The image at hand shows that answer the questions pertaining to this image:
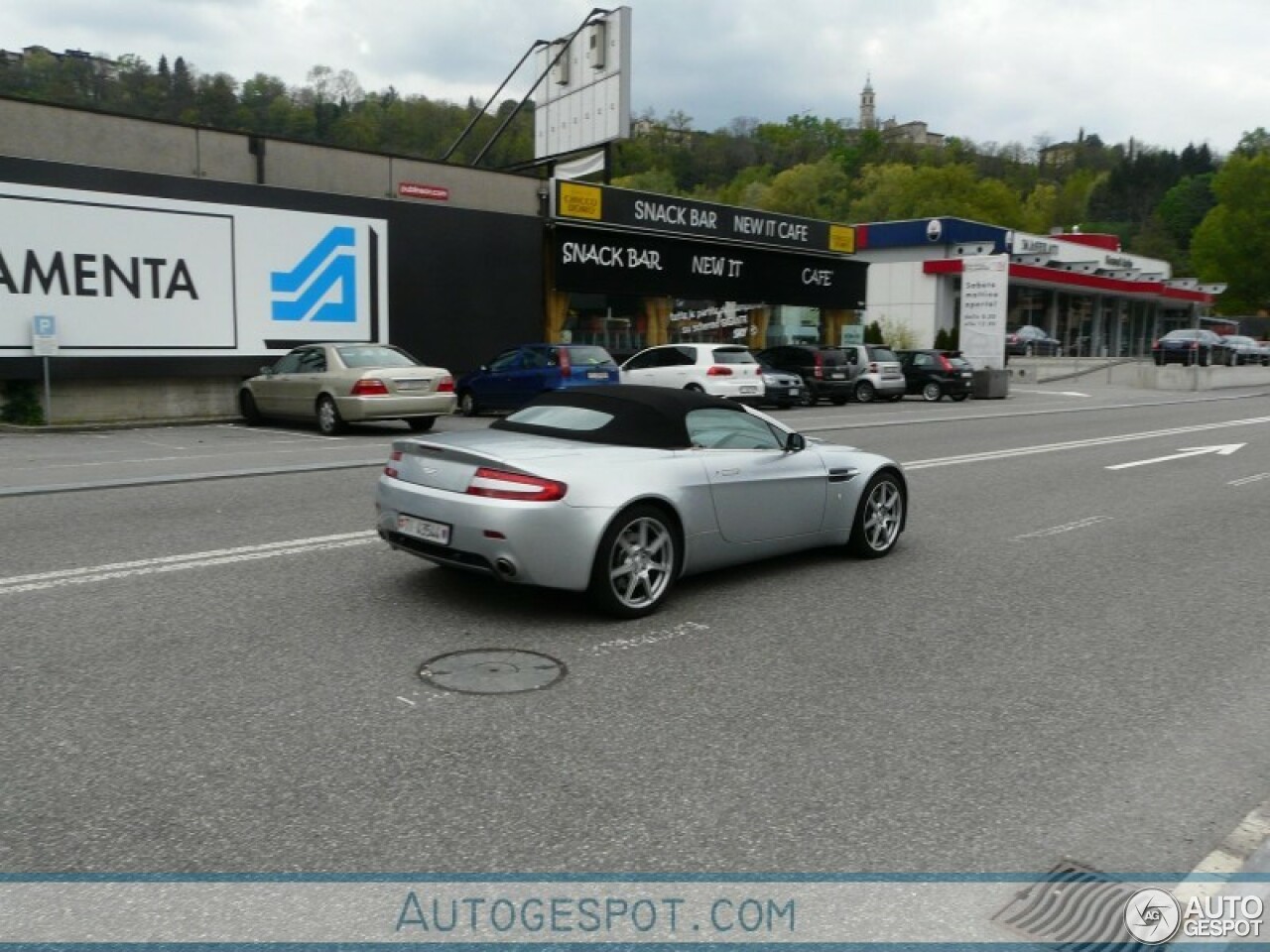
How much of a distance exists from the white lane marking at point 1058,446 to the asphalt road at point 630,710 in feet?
16.4

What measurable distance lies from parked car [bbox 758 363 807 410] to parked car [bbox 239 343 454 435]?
427 inches

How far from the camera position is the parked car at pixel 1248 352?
2295 inches

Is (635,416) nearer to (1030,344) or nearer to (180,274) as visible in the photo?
(180,274)

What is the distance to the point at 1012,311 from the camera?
5894 cm

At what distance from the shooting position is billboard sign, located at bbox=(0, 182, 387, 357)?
18500 millimetres

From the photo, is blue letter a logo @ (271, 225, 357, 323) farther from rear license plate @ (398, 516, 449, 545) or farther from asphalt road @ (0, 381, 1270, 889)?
rear license plate @ (398, 516, 449, 545)

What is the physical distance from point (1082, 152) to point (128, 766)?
602 feet

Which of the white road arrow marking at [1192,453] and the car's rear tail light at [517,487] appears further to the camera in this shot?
the white road arrow marking at [1192,453]

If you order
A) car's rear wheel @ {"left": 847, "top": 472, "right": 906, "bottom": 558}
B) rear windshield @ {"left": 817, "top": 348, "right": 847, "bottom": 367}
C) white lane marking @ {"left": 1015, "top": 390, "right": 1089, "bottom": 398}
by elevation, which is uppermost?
rear windshield @ {"left": 817, "top": 348, "right": 847, "bottom": 367}

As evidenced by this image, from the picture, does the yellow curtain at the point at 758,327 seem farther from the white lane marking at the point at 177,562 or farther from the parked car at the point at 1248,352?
the parked car at the point at 1248,352

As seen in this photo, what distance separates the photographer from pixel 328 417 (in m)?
17.7

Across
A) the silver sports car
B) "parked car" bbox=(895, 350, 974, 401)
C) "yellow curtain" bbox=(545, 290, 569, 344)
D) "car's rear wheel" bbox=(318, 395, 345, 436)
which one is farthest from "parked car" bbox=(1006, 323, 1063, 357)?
the silver sports car

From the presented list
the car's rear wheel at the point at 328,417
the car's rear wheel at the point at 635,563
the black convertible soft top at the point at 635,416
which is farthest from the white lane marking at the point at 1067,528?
the car's rear wheel at the point at 328,417

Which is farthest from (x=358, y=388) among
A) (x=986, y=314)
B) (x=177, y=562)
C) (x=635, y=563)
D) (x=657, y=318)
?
(x=986, y=314)
